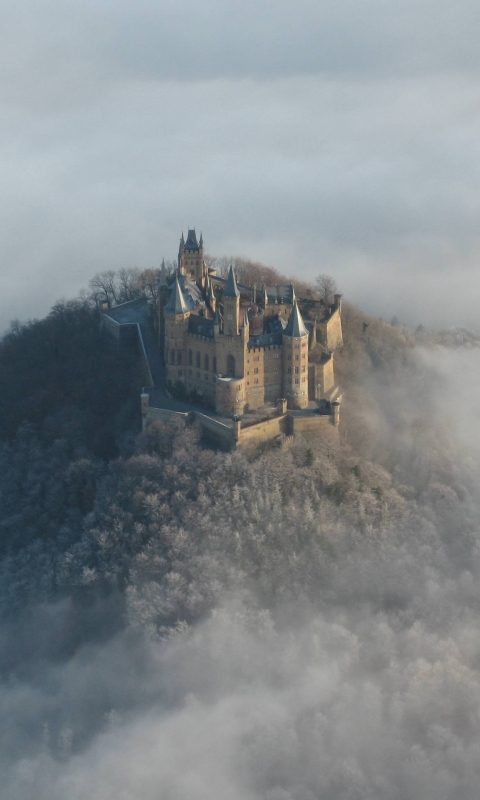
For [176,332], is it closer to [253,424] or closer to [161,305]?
[161,305]

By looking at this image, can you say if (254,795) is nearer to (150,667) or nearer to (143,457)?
(150,667)

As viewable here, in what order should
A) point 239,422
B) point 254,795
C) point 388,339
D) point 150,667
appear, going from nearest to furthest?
point 254,795, point 150,667, point 239,422, point 388,339

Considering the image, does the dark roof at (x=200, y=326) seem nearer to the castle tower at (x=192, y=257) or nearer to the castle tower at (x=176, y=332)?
the castle tower at (x=176, y=332)

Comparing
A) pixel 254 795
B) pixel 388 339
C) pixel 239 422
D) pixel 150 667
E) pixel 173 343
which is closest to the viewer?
pixel 254 795

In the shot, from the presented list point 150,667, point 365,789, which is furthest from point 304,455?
point 365,789

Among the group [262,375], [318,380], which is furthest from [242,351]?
[318,380]
